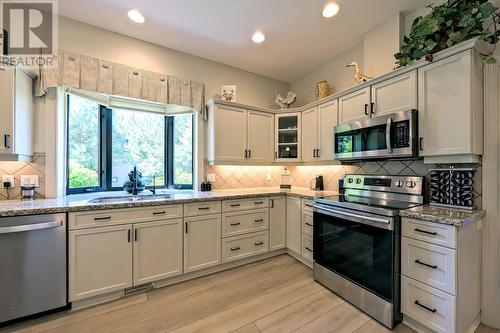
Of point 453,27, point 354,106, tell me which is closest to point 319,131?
point 354,106

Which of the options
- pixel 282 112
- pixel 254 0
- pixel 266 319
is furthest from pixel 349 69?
pixel 266 319

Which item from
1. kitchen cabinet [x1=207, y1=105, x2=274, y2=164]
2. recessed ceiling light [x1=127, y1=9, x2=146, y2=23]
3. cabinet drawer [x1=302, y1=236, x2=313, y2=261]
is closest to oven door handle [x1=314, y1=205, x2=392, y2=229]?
cabinet drawer [x1=302, y1=236, x2=313, y2=261]

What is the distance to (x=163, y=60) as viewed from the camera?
9.42 ft

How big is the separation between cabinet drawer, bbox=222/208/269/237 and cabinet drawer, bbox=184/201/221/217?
0.49ft

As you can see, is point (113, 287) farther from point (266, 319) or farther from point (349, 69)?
point (349, 69)

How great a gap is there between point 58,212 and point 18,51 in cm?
171

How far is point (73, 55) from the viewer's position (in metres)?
2.29

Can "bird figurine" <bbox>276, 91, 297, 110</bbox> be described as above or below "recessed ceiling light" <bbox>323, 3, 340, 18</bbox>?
below

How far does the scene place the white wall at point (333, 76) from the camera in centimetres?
287

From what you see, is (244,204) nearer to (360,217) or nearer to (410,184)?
(360,217)

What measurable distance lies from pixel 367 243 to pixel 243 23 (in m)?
2.59

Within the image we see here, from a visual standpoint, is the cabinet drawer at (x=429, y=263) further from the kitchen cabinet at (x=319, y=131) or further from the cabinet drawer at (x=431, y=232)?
the kitchen cabinet at (x=319, y=131)

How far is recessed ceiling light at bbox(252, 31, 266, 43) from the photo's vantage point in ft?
8.42

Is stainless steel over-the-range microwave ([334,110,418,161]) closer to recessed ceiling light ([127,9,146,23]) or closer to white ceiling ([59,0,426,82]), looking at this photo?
white ceiling ([59,0,426,82])
